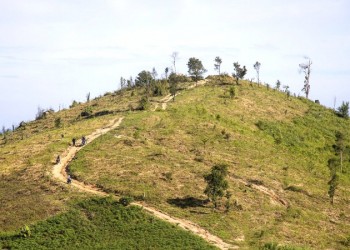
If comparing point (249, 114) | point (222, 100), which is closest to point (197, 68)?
point (222, 100)

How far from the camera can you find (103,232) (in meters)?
44.6

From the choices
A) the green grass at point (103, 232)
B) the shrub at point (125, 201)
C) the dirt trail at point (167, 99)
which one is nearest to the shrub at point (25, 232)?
the green grass at point (103, 232)

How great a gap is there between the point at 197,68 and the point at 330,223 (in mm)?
70147

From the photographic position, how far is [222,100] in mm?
100625

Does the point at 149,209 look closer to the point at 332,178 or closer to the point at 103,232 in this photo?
the point at 103,232

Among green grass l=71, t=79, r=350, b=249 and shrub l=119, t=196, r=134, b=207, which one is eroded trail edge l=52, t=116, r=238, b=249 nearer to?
shrub l=119, t=196, r=134, b=207

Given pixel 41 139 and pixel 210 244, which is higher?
pixel 41 139

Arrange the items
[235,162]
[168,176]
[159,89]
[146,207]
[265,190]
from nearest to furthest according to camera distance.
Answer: [146,207], [168,176], [265,190], [235,162], [159,89]

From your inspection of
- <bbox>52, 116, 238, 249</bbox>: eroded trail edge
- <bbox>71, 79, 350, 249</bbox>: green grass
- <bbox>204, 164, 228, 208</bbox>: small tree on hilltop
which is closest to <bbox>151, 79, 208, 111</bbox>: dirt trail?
<bbox>71, 79, 350, 249</bbox>: green grass

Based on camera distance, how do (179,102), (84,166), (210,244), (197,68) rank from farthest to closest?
(197,68) < (179,102) < (84,166) < (210,244)

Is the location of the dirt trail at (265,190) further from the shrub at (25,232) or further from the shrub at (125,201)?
the shrub at (25,232)

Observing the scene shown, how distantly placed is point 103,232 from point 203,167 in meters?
23.0

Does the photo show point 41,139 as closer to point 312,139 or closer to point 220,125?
point 220,125

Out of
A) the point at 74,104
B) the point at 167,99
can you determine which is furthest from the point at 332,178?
the point at 74,104
